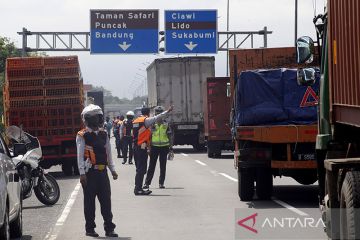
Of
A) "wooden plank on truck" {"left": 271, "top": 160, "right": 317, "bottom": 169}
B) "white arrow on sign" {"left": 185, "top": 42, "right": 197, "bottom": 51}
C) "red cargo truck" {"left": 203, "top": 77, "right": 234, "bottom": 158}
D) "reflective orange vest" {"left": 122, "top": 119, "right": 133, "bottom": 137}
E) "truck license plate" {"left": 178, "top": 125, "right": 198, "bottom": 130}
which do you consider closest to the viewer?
"wooden plank on truck" {"left": 271, "top": 160, "right": 317, "bottom": 169}

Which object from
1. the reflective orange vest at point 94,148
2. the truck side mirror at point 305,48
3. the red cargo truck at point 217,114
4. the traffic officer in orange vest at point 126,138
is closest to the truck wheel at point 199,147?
the red cargo truck at point 217,114

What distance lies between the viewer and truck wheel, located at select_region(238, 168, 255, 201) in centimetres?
1736

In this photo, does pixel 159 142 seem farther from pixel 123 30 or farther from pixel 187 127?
pixel 123 30

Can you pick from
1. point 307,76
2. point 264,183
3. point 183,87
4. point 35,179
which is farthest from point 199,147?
point 307,76

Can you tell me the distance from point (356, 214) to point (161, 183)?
550 inches

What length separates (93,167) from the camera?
43.8 ft

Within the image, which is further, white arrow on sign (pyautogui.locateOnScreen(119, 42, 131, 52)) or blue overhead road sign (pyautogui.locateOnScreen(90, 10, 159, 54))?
white arrow on sign (pyautogui.locateOnScreen(119, 42, 131, 52))

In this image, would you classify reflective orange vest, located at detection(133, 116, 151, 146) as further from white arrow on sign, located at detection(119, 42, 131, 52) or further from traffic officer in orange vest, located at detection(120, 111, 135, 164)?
white arrow on sign, located at detection(119, 42, 131, 52)

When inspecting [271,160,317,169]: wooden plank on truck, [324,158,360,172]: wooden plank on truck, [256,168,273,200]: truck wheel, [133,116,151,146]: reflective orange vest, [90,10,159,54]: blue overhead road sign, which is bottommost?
[256,168,273,200]: truck wheel

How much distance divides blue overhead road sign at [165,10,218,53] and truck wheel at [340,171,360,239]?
39637 millimetres

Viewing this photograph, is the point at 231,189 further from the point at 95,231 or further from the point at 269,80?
the point at 95,231

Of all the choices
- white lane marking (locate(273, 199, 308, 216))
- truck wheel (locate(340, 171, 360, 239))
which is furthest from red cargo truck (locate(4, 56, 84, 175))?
truck wheel (locate(340, 171, 360, 239))

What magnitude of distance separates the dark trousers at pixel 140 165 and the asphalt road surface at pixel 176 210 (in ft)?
1.09

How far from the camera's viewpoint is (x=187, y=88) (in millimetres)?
42344
